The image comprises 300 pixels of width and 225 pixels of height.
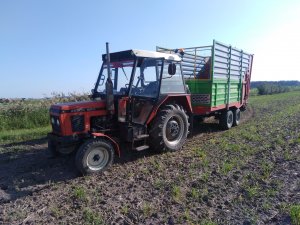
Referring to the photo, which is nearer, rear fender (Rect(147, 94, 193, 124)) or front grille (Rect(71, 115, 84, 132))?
front grille (Rect(71, 115, 84, 132))

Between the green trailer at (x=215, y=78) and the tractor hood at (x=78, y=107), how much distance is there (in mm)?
3276

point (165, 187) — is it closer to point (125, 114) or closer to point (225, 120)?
point (125, 114)

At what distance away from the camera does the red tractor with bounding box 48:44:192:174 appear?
5445 mm

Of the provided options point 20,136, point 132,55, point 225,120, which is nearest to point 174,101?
point 132,55

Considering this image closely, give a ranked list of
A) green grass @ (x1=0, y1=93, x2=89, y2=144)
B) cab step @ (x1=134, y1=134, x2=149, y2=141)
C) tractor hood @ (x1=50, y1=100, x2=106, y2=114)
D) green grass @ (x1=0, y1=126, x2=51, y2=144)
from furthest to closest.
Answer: green grass @ (x1=0, y1=93, x2=89, y2=144), green grass @ (x1=0, y1=126, x2=51, y2=144), cab step @ (x1=134, y1=134, x2=149, y2=141), tractor hood @ (x1=50, y1=100, x2=106, y2=114)

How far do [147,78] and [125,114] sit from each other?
3.21 feet

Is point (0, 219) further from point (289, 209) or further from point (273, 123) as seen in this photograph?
point (273, 123)

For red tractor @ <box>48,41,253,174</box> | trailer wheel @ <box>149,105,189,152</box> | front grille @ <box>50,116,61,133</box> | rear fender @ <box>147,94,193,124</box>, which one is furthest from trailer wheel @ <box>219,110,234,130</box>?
front grille @ <box>50,116,61,133</box>

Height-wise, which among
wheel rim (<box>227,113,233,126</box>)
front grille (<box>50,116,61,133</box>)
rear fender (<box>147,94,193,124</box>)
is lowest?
wheel rim (<box>227,113,233,126</box>)

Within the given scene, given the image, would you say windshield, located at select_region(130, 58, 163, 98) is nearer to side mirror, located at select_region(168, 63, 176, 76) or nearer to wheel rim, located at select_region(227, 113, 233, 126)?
side mirror, located at select_region(168, 63, 176, 76)

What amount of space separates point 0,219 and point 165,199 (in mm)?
2258

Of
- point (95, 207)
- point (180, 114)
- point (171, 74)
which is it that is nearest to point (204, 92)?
point (180, 114)

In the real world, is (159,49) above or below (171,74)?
above

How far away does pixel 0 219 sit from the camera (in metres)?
3.80
